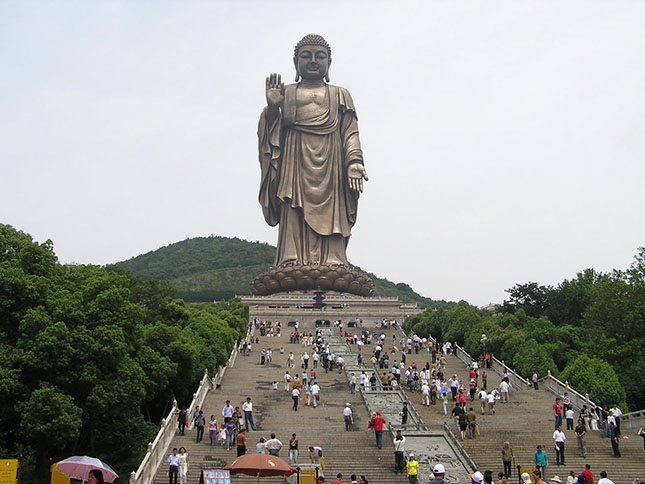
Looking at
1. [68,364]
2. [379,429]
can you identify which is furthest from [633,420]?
[68,364]

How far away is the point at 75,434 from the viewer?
463 inches

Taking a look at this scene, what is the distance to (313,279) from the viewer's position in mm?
36594

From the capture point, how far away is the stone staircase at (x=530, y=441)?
39.2ft

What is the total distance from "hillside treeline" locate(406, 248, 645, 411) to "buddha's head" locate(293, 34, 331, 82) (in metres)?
15.2

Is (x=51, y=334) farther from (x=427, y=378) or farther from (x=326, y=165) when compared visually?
(x=326, y=165)

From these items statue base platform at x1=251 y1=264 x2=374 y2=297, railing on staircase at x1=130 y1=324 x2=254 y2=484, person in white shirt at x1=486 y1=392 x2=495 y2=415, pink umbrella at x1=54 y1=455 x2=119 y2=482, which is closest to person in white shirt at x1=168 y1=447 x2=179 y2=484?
railing on staircase at x1=130 y1=324 x2=254 y2=484

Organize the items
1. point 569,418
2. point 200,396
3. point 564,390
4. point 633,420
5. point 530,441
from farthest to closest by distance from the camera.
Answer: point 564,390
point 200,396
point 633,420
point 569,418
point 530,441

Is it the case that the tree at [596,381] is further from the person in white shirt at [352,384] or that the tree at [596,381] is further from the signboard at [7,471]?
the signboard at [7,471]

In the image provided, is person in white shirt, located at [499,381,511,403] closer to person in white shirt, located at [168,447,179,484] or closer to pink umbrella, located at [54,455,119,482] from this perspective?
person in white shirt, located at [168,447,179,484]

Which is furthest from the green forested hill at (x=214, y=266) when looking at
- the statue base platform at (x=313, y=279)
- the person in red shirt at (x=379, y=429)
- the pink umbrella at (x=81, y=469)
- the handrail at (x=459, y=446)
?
the pink umbrella at (x=81, y=469)

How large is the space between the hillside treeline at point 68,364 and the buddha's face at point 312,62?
24589mm

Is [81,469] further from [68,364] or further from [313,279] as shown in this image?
[313,279]

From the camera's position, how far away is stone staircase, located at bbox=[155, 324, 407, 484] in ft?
38.3

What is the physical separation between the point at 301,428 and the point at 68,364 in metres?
4.25
